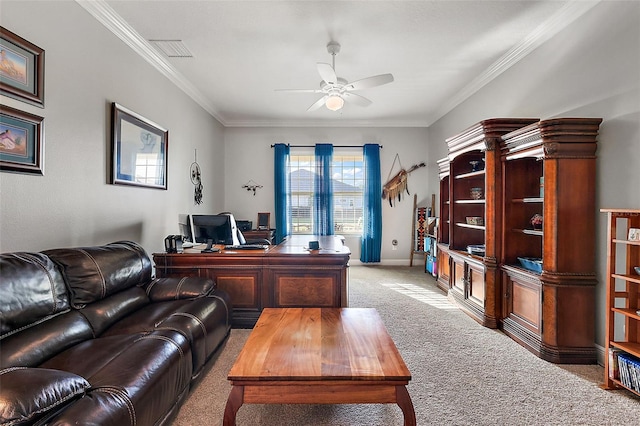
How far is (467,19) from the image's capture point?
292 centimetres

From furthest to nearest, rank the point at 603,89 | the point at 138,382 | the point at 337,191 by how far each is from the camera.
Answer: the point at 337,191 → the point at 603,89 → the point at 138,382

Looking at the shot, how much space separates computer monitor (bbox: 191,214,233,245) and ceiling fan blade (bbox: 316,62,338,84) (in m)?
1.79

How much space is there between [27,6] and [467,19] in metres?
3.43

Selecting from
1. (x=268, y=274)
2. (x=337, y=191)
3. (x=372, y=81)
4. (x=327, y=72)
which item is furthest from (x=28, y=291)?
(x=337, y=191)

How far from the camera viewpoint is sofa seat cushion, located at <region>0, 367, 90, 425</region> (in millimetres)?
1070

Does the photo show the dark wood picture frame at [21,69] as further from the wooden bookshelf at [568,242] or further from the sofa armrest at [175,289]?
the wooden bookshelf at [568,242]

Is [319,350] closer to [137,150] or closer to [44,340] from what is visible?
[44,340]

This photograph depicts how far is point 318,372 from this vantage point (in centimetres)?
151

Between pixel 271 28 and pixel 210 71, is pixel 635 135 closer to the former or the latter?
pixel 271 28

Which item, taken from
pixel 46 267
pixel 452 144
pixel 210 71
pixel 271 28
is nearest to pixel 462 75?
pixel 452 144

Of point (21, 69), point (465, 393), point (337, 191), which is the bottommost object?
point (465, 393)

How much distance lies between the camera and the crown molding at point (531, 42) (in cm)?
271

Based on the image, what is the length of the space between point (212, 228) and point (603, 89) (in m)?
3.76

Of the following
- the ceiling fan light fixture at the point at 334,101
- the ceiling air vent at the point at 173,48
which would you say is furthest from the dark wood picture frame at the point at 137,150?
the ceiling fan light fixture at the point at 334,101
